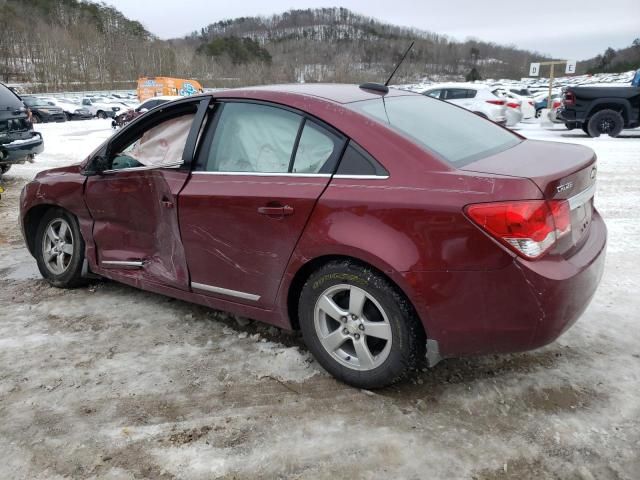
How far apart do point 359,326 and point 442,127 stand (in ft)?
4.07

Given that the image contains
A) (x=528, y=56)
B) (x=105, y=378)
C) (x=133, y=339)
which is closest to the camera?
(x=105, y=378)

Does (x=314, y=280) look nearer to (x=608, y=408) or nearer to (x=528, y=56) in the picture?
(x=608, y=408)

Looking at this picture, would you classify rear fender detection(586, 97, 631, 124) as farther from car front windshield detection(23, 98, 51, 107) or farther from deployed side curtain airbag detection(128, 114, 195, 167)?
car front windshield detection(23, 98, 51, 107)

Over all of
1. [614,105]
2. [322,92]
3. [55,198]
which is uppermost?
[322,92]

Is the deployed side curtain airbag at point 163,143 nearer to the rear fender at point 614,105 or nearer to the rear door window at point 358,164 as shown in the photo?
the rear door window at point 358,164

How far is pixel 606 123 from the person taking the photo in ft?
44.0

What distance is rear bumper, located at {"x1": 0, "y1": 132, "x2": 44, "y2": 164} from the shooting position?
801cm

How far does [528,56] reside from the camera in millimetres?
123750

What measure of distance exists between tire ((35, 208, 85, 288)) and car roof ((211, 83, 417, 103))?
1741mm

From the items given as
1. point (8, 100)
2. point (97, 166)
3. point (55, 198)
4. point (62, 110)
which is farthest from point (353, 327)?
point (62, 110)

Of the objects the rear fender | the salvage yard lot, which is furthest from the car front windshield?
the salvage yard lot

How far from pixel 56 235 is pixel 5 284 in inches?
28.1

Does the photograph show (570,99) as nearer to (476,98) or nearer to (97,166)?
(476,98)

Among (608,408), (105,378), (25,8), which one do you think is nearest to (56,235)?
(105,378)
